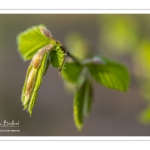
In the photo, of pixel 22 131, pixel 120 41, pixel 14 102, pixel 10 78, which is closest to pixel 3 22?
pixel 10 78

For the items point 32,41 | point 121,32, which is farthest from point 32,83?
point 121,32

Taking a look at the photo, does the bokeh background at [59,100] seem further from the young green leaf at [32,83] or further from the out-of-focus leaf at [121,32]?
the young green leaf at [32,83]

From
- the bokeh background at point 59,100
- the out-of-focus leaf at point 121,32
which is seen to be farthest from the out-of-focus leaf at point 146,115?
the bokeh background at point 59,100

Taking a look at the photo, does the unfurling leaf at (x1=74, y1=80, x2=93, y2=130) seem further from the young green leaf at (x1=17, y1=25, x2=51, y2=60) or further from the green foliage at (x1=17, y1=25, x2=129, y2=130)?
the young green leaf at (x1=17, y1=25, x2=51, y2=60)

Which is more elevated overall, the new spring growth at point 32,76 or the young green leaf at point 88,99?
the new spring growth at point 32,76

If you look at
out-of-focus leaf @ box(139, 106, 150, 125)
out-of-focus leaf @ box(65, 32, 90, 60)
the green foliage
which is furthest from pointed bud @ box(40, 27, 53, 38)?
out-of-focus leaf @ box(65, 32, 90, 60)

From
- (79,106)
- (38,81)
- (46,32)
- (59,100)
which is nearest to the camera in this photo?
(38,81)

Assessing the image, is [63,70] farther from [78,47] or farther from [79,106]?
[78,47]

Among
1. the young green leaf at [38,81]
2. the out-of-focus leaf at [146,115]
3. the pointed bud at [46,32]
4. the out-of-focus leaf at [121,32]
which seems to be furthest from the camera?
the out-of-focus leaf at [121,32]
